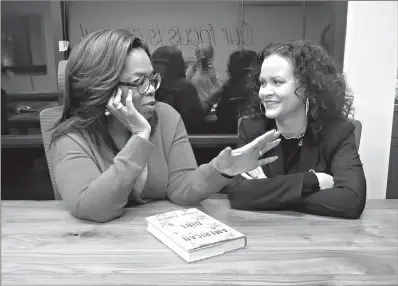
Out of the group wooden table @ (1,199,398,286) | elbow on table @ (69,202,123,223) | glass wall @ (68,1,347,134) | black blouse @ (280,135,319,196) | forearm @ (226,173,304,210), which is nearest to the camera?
wooden table @ (1,199,398,286)

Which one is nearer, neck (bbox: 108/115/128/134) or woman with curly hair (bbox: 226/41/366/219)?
woman with curly hair (bbox: 226/41/366/219)

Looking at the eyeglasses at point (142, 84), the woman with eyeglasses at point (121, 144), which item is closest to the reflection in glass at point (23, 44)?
the woman with eyeglasses at point (121, 144)

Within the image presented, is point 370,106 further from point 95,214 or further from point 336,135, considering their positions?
point 95,214

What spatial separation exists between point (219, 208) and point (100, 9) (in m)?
1.41

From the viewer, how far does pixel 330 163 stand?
55.6 inches

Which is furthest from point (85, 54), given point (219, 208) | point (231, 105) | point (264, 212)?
point (231, 105)

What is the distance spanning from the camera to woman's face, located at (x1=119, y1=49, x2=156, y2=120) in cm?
135

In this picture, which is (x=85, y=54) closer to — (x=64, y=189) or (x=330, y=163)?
(x=64, y=189)

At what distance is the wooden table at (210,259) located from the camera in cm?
82

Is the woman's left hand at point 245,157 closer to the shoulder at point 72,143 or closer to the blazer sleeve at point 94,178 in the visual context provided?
the blazer sleeve at point 94,178

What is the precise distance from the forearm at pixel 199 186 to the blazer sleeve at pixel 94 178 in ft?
0.55

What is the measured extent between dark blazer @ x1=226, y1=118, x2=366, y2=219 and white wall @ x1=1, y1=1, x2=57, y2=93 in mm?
1383

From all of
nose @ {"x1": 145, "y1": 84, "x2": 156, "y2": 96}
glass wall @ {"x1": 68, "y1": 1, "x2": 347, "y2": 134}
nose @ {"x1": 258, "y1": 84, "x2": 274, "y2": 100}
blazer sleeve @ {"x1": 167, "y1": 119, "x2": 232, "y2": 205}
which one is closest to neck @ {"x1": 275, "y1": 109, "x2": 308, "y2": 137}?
nose @ {"x1": 258, "y1": 84, "x2": 274, "y2": 100}

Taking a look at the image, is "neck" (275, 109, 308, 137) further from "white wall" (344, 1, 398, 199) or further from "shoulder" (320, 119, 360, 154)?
"white wall" (344, 1, 398, 199)
